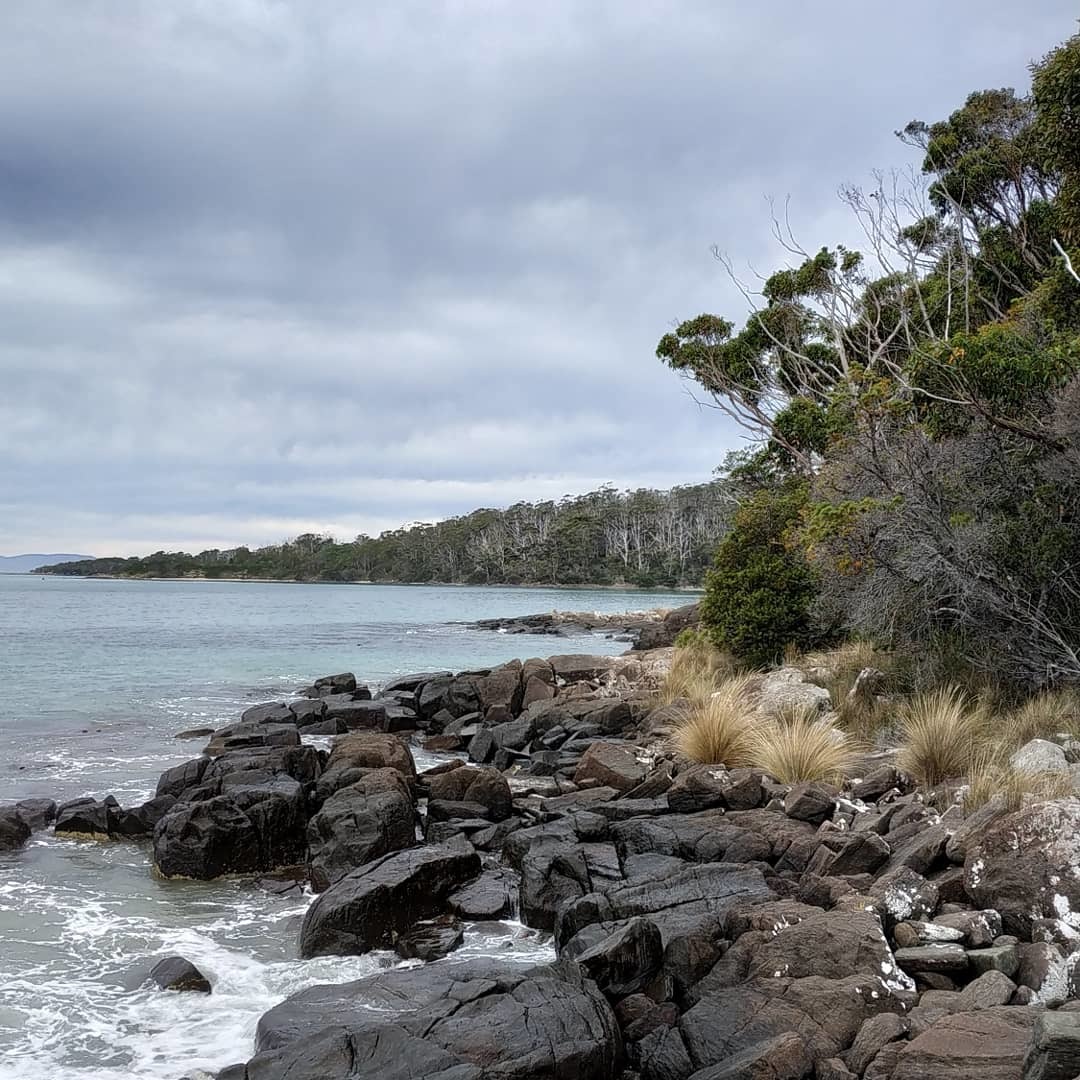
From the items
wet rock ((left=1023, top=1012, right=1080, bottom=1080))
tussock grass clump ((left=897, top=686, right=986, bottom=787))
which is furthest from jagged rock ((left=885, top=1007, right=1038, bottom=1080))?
tussock grass clump ((left=897, top=686, right=986, bottom=787))

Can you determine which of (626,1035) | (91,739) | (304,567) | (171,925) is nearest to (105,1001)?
(171,925)

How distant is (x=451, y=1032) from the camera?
4.93m

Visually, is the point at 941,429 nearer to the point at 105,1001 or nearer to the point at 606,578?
the point at 105,1001

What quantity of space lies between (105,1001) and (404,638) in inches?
1496

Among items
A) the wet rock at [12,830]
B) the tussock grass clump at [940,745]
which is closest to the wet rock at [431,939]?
the tussock grass clump at [940,745]

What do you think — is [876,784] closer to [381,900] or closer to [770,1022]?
[770,1022]

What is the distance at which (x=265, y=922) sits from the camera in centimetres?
797

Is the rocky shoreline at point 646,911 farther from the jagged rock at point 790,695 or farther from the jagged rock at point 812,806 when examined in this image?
the jagged rock at point 790,695

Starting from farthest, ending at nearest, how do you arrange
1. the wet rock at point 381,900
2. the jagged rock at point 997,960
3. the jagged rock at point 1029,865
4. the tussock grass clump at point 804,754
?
the tussock grass clump at point 804,754, the wet rock at point 381,900, the jagged rock at point 1029,865, the jagged rock at point 997,960

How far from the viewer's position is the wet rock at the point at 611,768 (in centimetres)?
1106

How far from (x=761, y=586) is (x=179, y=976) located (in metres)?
13.0

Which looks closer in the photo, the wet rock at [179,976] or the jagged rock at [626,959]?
the jagged rock at [626,959]

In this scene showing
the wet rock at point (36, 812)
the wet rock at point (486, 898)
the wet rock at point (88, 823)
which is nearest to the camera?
the wet rock at point (486, 898)

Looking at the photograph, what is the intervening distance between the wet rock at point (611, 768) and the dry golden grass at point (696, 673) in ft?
8.36
